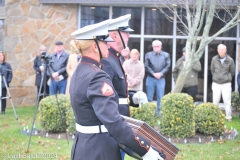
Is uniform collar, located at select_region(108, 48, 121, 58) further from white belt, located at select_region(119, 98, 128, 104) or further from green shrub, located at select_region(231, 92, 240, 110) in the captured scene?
green shrub, located at select_region(231, 92, 240, 110)

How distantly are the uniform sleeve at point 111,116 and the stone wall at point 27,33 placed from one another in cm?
1198

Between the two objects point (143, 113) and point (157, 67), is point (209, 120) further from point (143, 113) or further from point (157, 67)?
point (157, 67)

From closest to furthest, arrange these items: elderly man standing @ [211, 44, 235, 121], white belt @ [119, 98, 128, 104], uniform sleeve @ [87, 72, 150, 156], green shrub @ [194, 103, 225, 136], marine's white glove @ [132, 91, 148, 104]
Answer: uniform sleeve @ [87, 72, 150, 156]
white belt @ [119, 98, 128, 104]
marine's white glove @ [132, 91, 148, 104]
green shrub @ [194, 103, 225, 136]
elderly man standing @ [211, 44, 235, 121]

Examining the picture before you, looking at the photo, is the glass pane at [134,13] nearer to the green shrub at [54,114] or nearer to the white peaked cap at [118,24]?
the green shrub at [54,114]

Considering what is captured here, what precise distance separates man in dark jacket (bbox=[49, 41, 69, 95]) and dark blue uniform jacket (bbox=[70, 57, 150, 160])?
28.6 feet

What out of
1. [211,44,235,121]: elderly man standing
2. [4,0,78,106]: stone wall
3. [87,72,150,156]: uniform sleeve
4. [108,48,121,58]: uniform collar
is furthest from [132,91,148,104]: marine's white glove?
[4,0,78,106]: stone wall

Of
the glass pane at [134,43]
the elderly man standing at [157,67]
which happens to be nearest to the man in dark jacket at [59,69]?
the elderly man standing at [157,67]

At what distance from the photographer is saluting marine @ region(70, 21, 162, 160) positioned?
→ 3580 millimetres

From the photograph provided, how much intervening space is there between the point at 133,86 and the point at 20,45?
16.6 ft

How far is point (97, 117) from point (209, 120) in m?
6.36

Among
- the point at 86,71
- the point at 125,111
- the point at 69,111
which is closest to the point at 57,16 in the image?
the point at 69,111

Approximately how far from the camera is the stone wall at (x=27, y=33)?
15.5m

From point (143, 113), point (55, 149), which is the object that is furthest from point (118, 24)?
point (143, 113)

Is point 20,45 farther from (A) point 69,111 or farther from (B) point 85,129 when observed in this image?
(B) point 85,129
